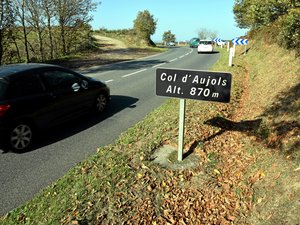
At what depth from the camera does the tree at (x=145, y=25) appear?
47.0m

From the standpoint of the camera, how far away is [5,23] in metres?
17.3

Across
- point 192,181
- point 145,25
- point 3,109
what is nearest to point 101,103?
point 3,109

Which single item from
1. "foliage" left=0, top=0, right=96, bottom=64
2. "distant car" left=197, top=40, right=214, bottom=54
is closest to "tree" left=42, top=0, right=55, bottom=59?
"foliage" left=0, top=0, right=96, bottom=64

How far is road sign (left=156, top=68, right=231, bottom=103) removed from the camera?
3924 mm

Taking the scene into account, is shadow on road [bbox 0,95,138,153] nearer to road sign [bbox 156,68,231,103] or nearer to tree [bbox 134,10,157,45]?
road sign [bbox 156,68,231,103]

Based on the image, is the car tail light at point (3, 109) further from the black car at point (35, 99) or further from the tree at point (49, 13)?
the tree at point (49, 13)

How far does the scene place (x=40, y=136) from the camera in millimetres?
5824

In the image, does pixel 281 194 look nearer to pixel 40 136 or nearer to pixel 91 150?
pixel 91 150

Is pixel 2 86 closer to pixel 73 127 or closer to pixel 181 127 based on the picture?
pixel 73 127

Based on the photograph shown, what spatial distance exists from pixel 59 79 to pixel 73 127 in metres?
1.20

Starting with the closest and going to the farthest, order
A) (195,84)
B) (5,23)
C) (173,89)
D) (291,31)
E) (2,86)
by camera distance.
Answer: (195,84)
(173,89)
(2,86)
(291,31)
(5,23)

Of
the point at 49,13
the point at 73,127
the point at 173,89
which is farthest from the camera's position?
the point at 49,13

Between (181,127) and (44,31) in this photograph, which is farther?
(44,31)

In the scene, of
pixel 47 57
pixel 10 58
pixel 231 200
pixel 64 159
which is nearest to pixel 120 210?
pixel 231 200
